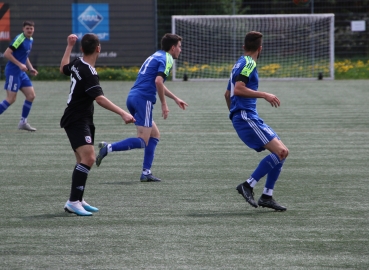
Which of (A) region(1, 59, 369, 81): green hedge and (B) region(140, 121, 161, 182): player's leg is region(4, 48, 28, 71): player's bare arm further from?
(A) region(1, 59, 369, 81): green hedge

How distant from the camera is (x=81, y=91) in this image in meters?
6.77

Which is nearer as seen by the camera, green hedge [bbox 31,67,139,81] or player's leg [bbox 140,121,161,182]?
player's leg [bbox 140,121,161,182]

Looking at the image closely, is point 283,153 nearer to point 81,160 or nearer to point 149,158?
point 81,160

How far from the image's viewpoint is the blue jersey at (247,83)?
23.2 ft

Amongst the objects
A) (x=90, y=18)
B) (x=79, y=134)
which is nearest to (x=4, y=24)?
(x=90, y=18)

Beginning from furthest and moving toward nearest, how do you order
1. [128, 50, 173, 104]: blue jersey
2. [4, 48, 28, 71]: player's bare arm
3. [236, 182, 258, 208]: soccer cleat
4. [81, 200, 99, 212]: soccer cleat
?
1. [4, 48, 28, 71]: player's bare arm
2. [128, 50, 173, 104]: blue jersey
3. [236, 182, 258, 208]: soccer cleat
4. [81, 200, 99, 212]: soccer cleat

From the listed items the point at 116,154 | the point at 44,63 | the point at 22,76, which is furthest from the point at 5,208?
the point at 44,63

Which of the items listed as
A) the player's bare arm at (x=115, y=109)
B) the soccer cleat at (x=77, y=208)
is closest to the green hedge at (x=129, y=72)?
the soccer cleat at (x=77, y=208)

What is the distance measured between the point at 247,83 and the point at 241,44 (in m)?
23.0

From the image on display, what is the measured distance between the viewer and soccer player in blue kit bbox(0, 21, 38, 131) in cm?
1391

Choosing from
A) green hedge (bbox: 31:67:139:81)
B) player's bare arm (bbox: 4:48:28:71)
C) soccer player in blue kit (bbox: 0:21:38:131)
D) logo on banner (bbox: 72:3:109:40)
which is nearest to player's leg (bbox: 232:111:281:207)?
player's bare arm (bbox: 4:48:28:71)

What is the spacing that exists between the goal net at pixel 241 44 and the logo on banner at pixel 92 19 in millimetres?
2847

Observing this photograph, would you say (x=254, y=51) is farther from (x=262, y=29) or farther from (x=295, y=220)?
(x=262, y=29)

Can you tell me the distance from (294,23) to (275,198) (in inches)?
911
